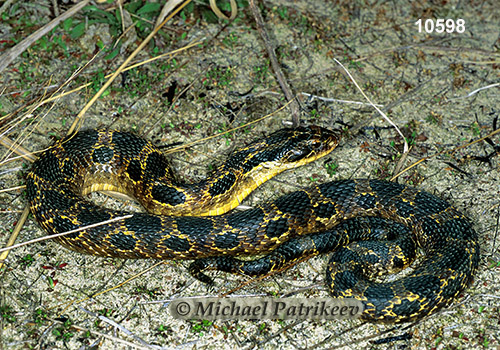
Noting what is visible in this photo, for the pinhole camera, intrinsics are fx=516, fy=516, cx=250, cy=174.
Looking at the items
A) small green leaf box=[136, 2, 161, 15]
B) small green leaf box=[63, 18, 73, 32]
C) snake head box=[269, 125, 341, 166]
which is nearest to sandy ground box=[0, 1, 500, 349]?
small green leaf box=[63, 18, 73, 32]

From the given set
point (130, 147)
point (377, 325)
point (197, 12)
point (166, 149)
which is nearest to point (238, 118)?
point (166, 149)

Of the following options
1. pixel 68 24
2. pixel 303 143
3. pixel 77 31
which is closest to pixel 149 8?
pixel 77 31

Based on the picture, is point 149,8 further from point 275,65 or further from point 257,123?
point 257,123

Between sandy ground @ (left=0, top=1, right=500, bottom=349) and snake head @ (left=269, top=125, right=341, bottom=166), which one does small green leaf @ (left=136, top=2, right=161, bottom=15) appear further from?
snake head @ (left=269, top=125, right=341, bottom=166)

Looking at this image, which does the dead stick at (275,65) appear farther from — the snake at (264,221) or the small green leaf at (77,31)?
the small green leaf at (77,31)

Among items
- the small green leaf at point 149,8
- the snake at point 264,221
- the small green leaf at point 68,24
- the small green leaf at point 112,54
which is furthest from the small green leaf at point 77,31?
the snake at point 264,221

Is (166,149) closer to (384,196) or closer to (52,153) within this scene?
(52,153)
